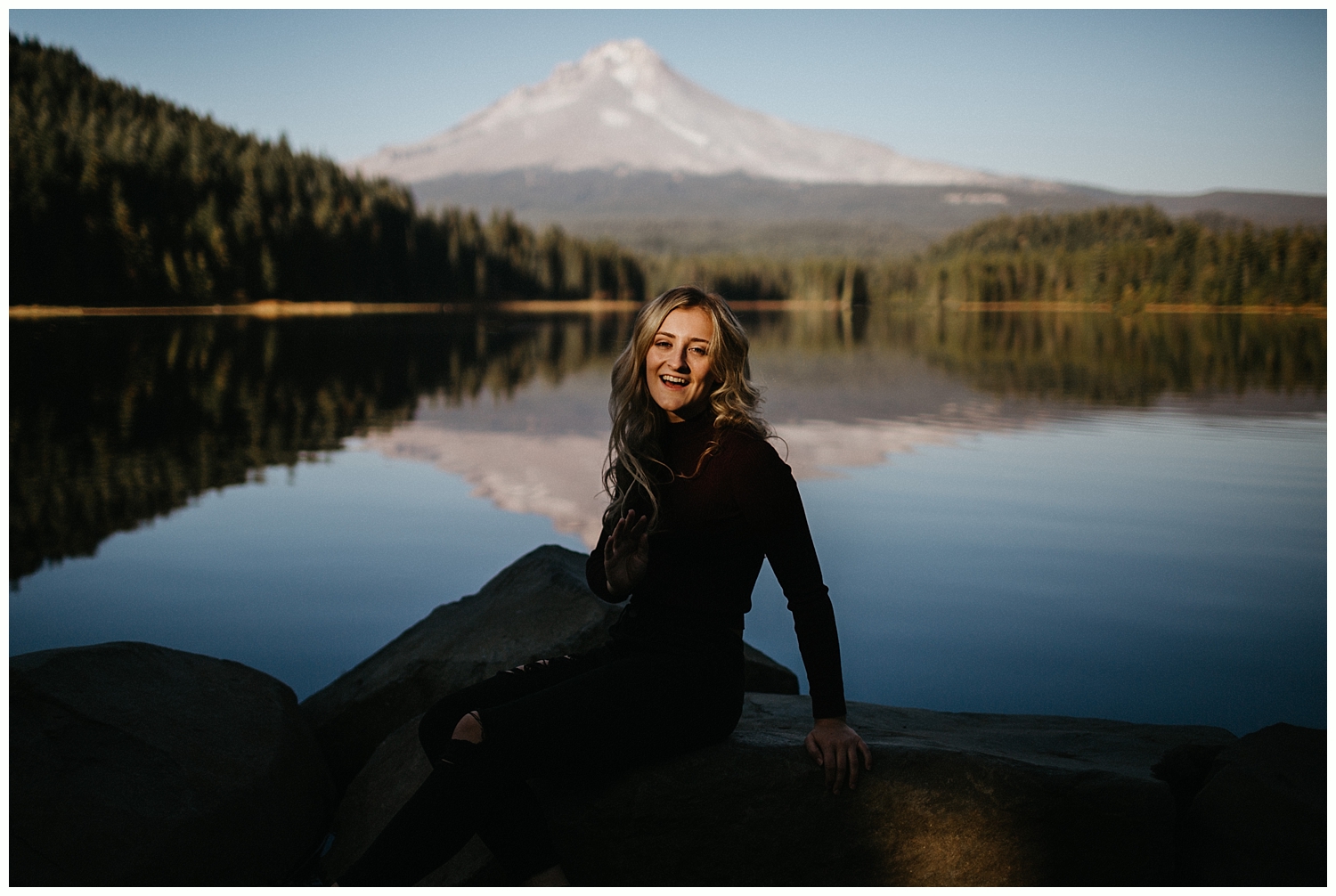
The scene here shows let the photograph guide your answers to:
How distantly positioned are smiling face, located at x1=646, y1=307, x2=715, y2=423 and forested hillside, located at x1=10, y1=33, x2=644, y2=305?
191 feet

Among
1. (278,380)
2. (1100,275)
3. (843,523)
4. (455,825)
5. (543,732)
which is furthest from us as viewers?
(1100,275)

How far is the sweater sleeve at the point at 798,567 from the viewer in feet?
10.6

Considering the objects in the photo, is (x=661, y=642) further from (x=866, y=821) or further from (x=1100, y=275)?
(x=1100, y=275)

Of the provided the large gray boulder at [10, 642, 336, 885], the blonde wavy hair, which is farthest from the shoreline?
the blonde wavy hair

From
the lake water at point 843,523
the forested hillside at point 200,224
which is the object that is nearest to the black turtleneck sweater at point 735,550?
the lake water at point 843,523

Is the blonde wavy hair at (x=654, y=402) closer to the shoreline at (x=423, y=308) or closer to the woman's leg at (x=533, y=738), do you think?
the woman's leg at (x=533, y=738)

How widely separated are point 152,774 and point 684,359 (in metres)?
2.51

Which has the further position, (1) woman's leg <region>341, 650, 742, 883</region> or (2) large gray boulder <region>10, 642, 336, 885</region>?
(2) large gray boulder <region>10, 642, 336, 885</region>

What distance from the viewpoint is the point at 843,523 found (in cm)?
1026

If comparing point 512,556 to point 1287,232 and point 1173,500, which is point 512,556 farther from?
point 1287,232

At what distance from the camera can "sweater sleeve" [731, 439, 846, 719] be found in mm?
3219

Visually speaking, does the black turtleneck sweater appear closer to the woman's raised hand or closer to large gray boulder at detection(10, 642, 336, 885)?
the woman's raised hand

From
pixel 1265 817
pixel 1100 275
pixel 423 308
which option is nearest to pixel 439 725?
pixel 1265 817

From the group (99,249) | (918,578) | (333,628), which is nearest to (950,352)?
(918,578)
